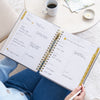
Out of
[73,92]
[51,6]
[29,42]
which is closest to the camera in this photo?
[73,92]

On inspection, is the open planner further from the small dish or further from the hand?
the small dish

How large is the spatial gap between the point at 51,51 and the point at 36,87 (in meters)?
0.27

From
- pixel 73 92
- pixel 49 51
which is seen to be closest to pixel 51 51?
pixel 49 51

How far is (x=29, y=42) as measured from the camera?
88 centimetres

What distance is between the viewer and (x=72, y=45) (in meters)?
0.85

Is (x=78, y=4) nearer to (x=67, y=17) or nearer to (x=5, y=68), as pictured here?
(x=67, y=17)

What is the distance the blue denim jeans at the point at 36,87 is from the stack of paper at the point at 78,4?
0.55m

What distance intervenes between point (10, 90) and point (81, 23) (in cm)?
65

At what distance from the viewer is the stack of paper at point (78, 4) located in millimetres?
1120

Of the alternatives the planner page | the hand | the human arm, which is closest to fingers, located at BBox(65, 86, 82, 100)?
the hand

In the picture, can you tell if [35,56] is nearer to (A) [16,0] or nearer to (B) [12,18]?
(B) [12,18]

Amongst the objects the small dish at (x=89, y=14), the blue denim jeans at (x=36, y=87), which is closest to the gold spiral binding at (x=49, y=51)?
the blue denim jeans at (x=36, y=87)

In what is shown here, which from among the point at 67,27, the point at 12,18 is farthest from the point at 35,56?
the point at 12,18

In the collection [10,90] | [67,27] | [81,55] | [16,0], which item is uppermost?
[16,0]
